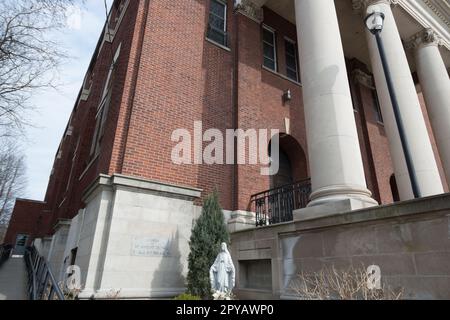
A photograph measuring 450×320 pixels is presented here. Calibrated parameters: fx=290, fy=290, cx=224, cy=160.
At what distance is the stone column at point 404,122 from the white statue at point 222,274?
5.40 meters

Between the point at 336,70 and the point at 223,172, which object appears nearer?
the point at 336,70

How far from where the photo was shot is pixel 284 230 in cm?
626

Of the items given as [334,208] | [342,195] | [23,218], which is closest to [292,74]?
[342,195]

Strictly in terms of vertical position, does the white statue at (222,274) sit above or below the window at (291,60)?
below

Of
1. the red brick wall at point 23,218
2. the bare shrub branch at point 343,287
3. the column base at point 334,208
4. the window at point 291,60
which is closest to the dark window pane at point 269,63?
the window at point 291,60

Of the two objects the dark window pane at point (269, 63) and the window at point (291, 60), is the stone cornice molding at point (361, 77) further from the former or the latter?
the dark window pane at point (269, 63)

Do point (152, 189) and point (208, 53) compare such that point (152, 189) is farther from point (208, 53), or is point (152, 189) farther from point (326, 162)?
point (208, 53)

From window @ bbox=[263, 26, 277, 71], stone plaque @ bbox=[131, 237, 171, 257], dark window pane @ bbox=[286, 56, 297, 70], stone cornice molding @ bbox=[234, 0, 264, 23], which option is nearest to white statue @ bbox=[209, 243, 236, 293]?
stone plaque @ bbox=[131, 237, 171, 257]

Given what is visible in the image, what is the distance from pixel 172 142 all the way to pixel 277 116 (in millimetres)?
5078

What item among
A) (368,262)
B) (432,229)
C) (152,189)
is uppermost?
(152,189)

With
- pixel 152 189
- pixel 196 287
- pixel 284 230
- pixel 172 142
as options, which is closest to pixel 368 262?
pixel 284 230

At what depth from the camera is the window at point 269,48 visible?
1274cm

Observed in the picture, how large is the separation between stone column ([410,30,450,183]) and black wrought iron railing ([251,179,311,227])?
5.78 metres

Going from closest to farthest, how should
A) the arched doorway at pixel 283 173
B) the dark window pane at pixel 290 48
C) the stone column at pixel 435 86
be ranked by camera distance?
the stone column at pixel 435 86, the arched doorway at pixel 283 173, the dark window pane at pixel 290 48
